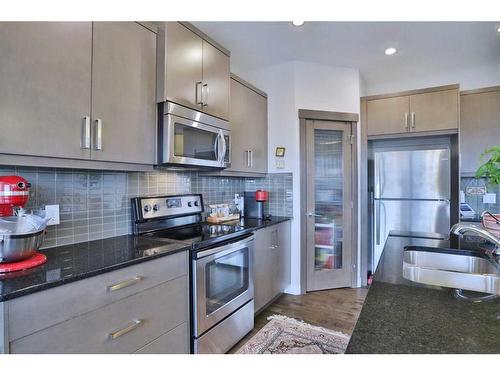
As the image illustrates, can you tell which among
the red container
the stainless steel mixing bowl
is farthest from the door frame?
the stainless steel mixing bowl

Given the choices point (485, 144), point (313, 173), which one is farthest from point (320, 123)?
point (485, 144)

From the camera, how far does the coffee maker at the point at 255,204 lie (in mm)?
2887

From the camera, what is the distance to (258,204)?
2936 mm

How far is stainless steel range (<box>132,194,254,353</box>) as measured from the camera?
64.5 inches

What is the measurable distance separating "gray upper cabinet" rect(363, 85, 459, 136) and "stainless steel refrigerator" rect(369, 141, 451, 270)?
0.24 meters

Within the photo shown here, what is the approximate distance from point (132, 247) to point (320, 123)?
7.67 ft

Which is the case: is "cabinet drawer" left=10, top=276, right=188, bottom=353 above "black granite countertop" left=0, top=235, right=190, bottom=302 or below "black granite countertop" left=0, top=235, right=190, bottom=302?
below

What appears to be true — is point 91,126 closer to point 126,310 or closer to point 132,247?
point 132,247

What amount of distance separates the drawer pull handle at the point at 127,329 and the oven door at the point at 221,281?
1.18 ft

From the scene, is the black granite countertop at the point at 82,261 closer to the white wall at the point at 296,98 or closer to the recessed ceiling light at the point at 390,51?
the white wall at the point at 296,98

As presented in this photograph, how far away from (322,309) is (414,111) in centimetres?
233

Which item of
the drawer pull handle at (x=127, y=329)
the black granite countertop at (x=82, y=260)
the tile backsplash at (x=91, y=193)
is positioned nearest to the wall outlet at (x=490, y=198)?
the tile backsplash at (x=91, y=193)

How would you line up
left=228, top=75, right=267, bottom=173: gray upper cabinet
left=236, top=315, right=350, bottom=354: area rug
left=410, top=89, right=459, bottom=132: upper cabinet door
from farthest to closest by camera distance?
left=410, top=89, right=459, bottom=132: upper cabinet door, left=228, top=75, right=267, bottom=173: gray upper cabinet, left=236, top=315, right=350, bottom=354: area rug

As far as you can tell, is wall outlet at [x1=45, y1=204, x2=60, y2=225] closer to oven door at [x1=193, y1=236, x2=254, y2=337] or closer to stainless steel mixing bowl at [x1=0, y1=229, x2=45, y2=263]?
stainless steel mixing bowl at [x1=0, y1=229, x2=45, y2=263]
